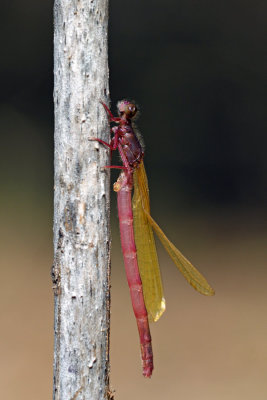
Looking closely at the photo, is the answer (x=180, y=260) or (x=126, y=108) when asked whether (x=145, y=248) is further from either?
(x=126, y=108)

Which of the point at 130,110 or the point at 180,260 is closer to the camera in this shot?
the point at 130,110

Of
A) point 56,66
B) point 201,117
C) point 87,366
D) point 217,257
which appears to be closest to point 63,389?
point 87,366

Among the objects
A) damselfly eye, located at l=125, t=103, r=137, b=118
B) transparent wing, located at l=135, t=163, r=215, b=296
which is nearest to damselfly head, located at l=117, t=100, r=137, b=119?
damselfly eye, located at l=125, t=103, r=137, b=118

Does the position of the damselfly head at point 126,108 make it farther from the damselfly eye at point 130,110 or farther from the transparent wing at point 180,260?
the transparent wing at point 180,260

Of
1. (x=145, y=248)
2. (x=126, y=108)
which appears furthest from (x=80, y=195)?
(x=145, y=248)

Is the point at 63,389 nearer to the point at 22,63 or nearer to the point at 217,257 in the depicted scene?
the point at 217,257

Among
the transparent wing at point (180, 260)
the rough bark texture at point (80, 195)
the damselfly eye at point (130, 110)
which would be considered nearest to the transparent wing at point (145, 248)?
the transparent wing at point (180, 260)

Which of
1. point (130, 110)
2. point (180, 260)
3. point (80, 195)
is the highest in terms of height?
point (130, 110)

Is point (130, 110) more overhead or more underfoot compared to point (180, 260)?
more overhead
